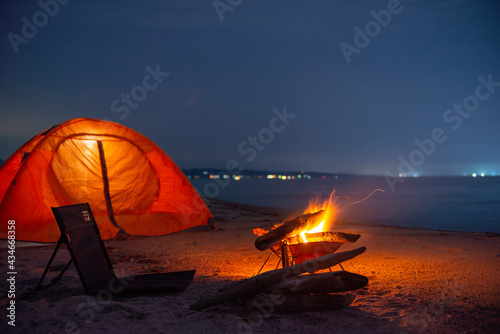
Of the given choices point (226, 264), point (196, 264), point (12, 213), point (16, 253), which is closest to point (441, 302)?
point (226, 264)

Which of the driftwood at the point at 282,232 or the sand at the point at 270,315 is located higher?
the driftwood at the point at 282,232

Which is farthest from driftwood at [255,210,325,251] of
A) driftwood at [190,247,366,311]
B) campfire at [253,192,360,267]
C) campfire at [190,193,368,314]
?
driftwood at [190,247,366,311]

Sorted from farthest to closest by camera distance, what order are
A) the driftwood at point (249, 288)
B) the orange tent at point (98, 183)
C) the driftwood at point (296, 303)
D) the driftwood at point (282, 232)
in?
the orange tent at point (98, 183) < the driftwood at point (282, 232) < the driftwood at point (249, 288) < the driftwood at point (296, 303)

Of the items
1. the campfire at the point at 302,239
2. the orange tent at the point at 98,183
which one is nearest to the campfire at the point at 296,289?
the campfire at the point at 302,239

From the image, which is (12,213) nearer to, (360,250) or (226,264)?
(226,264)

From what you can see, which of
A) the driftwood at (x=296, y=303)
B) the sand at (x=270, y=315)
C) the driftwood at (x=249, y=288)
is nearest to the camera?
the sand at (x=270, y=315)

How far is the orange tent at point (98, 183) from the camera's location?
7441mm

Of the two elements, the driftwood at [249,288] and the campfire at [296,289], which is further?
Answer: the driftwood at [249,288]

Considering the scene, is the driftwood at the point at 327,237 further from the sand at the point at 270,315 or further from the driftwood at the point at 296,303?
the driftwood at the point at 296,303

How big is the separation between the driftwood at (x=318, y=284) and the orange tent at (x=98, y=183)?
540 cm

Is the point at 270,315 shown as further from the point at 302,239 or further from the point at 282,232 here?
the point at 302,239

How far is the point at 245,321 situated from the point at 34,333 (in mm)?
1714

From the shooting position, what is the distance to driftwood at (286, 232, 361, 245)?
4.42 m

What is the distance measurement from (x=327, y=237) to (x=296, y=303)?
1.30m
